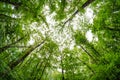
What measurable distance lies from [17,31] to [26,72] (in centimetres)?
240

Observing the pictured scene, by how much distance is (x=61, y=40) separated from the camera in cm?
975

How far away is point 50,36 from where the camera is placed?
9.44 metres

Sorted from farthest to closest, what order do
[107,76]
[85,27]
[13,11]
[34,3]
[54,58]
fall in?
[54,58] → [85,27] → [13,11] → [34,3] → [107,76]

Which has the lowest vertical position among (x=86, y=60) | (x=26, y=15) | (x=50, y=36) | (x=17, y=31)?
(x=86, y=60)

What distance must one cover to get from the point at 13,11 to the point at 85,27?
10.0 ft

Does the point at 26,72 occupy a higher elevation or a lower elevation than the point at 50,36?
lower

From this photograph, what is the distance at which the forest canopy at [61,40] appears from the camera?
604 centimetres

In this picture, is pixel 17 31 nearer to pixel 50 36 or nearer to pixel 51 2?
pixel 51 2

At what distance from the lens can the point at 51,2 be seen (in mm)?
6223

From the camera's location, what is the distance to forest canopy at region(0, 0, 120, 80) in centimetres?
604

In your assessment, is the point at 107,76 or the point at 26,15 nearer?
the point at 107,76

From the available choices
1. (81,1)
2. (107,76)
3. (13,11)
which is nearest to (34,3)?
(13,11)

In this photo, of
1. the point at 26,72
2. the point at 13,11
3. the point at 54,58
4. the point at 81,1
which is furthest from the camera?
the point at 54,58

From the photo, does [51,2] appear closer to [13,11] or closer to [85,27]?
[13,11]
